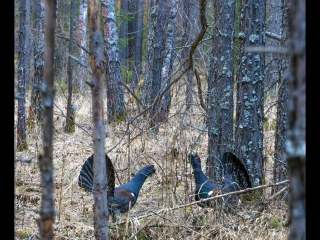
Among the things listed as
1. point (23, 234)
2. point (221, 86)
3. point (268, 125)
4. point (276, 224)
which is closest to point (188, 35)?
point (221, 86)

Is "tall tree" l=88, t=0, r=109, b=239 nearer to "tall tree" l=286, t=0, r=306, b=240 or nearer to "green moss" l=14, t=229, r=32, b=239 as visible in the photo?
"tall tree" l=286, t=0, r=306, b=240

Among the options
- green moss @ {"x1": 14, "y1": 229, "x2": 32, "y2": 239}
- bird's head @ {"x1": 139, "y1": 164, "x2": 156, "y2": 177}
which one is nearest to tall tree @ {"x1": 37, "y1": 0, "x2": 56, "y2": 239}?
green moss @ {"x1": 14, "y1": 229, "x2": 32, "y2": 239}

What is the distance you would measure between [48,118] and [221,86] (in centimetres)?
515

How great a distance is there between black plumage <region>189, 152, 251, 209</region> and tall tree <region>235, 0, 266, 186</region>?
0.64 metres

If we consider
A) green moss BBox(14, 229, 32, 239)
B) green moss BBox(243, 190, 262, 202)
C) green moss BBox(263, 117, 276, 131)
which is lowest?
green moss BBox(14, 229, 32, 239)

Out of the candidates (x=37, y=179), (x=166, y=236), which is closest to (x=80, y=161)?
(x=37, y=179)

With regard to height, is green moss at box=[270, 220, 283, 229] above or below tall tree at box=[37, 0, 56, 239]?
below

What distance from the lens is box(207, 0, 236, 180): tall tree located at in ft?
21.2

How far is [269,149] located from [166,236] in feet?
12.9

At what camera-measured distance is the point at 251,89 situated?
6043 millimetres

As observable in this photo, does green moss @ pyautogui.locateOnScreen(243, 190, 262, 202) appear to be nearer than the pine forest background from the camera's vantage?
No

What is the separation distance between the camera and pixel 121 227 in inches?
187

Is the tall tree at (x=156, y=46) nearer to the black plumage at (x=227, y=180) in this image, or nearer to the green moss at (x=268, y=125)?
the green moss at (x=268, y=125)

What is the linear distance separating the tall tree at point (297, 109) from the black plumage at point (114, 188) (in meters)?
4.09
